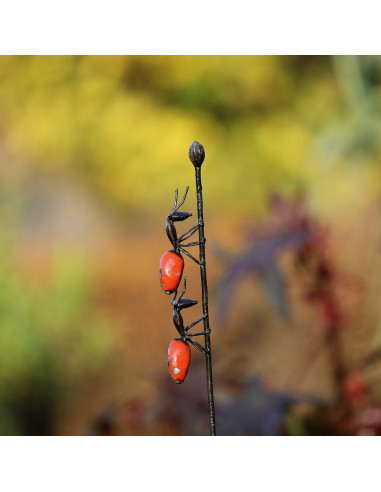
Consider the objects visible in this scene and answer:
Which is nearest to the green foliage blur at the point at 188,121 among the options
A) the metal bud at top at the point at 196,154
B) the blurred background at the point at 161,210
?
the blurred background at the point at 161,210

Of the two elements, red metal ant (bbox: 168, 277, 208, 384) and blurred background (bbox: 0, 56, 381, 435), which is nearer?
red metal ant (bbox: 168, 277, 208, 384)

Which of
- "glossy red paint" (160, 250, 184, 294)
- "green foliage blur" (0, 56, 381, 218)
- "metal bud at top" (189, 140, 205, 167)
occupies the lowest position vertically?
"glossy red paint" (160, 250, 184, 294)

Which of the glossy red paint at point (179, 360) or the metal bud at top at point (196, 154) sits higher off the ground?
the metal bud at top at point (196, 154)

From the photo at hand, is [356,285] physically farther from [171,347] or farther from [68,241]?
[171,347]

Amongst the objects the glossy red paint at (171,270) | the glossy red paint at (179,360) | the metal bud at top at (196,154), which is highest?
the metal bud at top at (196,154)

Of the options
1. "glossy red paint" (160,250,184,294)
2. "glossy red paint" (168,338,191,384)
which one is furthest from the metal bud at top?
"glossy red paint" (168,338,191,384)

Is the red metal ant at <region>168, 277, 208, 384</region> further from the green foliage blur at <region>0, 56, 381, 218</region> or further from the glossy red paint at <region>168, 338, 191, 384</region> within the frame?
the green foliage blur at <region>0, 56, 381, 218</region>

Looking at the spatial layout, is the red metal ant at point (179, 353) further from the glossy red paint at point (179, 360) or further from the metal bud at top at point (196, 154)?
the metal bud at top at point (196, 154)

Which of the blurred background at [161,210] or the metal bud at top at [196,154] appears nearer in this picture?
the metal bud at top at [196,154]
